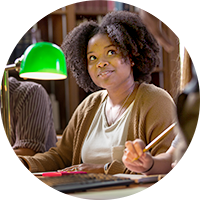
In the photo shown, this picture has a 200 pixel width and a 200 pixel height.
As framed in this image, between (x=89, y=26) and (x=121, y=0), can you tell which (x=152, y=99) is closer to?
(x=89, y=26)

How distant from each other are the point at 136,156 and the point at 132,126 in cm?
44

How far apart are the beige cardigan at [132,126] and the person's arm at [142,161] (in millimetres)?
165

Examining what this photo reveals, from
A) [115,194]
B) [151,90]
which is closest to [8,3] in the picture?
[151,90]

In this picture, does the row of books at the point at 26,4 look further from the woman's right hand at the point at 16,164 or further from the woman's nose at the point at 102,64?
the woman's right hand at the point at 16,164

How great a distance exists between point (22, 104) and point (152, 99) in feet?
2.67

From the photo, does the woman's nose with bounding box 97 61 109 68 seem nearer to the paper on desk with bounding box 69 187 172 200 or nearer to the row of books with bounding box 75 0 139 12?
the paper on desk with bounding box 69 187 172 200

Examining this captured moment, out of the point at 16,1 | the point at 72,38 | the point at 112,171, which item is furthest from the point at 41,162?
the point at 16,1

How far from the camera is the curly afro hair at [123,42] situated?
4.33 feet

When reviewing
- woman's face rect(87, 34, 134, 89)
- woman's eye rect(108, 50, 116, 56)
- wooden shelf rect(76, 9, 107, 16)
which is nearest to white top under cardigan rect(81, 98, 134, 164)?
woman's face rect(87, 34, 134, 89)

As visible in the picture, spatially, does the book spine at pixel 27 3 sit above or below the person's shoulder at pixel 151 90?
above

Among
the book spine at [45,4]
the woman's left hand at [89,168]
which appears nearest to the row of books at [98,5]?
the book spine at [45,4]

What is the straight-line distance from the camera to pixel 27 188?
65cm

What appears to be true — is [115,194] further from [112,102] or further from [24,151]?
[24,151]

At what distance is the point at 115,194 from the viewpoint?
23.3 inches
